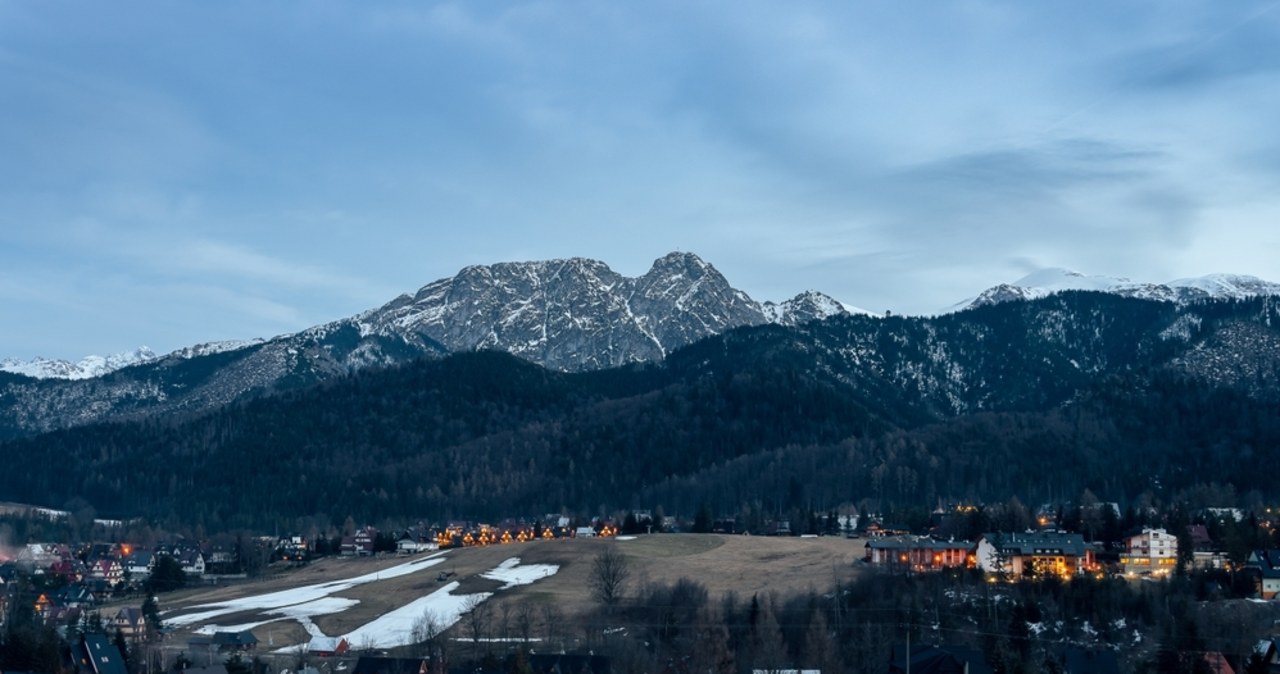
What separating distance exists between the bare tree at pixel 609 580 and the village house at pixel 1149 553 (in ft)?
125

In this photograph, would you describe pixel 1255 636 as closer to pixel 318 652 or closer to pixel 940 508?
pixel 318 652

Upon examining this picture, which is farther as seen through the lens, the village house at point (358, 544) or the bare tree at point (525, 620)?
the village house at point (358, 544)

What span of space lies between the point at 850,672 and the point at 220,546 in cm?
11343

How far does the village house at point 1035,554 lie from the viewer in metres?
111

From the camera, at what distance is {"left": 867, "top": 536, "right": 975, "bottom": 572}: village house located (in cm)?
11356

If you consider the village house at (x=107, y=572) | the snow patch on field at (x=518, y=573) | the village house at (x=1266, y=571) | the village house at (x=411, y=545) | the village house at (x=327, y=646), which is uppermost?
the village house at (x=411, y=545)

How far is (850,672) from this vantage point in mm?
79688

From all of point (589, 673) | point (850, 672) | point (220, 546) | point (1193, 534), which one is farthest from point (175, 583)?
point (1193, 534)

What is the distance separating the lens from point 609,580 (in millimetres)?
109312

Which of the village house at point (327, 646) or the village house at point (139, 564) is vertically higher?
the village house at point (139, 564)

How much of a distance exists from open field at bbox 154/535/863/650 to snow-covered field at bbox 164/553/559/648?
0.35ft

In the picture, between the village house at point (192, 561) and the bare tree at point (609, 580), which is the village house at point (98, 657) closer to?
the bare tree at point (609, 580)

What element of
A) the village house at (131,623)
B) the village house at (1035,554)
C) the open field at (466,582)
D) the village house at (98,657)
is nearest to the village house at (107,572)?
the open field at (466,582)

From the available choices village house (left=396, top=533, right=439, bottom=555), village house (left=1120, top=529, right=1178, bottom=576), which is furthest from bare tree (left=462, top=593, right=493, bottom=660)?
village house (left=396, top=533, right=439, bottom=555)
